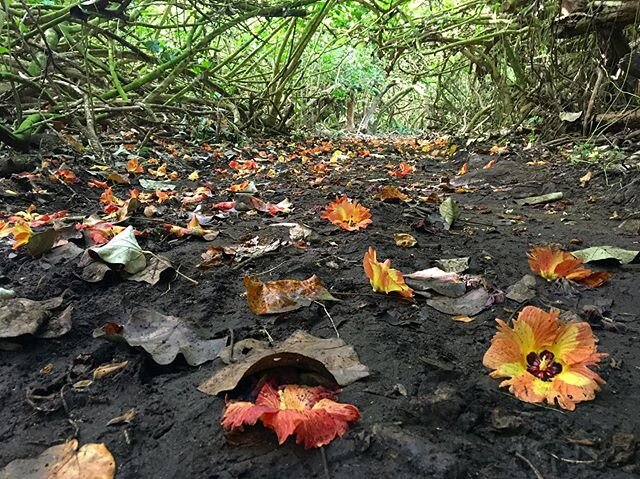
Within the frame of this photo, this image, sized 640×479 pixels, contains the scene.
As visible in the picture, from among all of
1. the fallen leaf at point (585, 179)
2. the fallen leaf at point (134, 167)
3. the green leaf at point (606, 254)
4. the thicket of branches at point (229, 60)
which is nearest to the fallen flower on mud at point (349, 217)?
the green leaf at point (606, 254)

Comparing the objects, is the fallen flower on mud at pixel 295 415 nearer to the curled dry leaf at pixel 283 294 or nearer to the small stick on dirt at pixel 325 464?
the small stick on dirt at pixel 325 464

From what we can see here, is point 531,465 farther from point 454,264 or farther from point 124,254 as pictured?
point 124,254

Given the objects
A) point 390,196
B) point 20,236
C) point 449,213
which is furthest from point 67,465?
point 390,196

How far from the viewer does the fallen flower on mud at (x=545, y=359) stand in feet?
3.26

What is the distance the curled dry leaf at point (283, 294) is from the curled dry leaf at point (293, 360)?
17 centimetres

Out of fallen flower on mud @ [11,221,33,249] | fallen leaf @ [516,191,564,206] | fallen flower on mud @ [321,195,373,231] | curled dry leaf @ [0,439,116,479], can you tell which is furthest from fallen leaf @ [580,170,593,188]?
curled dry leaf @ [0,439,116,479]

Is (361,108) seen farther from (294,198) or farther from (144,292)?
(144,292)

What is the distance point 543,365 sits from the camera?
1.05 metres

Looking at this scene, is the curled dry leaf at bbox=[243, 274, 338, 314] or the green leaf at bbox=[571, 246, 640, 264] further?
A: the green leaf at bbox=[571, 246, 640, 264]

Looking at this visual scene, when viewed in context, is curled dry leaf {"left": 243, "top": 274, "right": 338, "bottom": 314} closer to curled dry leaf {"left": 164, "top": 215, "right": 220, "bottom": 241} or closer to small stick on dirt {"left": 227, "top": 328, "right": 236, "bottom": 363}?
small stick on dirt {"left": 227, "top": 328, "right": 236, "bottom": 363}

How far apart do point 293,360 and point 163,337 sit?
0.38 metres

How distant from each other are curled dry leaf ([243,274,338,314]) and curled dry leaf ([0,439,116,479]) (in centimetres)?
56

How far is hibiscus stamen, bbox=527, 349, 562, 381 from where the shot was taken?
1.04 m

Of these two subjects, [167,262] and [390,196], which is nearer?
[167,262]
